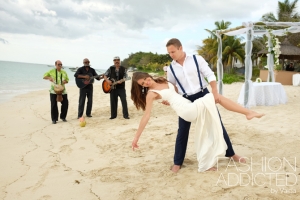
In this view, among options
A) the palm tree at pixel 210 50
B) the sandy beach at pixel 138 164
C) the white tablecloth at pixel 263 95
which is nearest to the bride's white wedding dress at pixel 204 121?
the sandy beach at pixel 138 164

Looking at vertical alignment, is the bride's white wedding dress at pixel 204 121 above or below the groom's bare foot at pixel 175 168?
above

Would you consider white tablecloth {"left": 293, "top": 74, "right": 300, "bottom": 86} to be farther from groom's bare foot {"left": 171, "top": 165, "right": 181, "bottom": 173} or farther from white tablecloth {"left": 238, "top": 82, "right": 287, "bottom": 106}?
groom's bare foot {"left": 171, "top": 165, "right": 181, "bottom": 173}

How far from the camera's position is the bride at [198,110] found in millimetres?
3127

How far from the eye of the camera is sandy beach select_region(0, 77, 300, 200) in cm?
289

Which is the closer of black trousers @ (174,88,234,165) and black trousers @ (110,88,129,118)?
black trousers @ (174,88,234,165)

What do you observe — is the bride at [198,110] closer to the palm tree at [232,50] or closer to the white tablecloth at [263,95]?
the white tablecloth at [263,95]

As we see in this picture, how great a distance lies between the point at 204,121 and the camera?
10.5ft

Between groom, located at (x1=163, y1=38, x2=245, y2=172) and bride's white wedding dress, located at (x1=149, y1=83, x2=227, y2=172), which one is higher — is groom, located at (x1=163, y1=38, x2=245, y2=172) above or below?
above

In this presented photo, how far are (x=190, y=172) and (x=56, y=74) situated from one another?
17.8ft

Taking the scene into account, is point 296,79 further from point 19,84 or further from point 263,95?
point 19,84

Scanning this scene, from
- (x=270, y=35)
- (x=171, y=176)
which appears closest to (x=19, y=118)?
(x=171, y=176)

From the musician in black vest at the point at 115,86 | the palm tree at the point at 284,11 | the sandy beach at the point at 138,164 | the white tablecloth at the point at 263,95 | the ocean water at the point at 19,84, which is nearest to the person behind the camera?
the sandy beach at the point at 138,164

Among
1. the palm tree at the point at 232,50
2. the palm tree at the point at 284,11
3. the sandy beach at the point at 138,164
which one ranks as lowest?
the sandy beach at the point at 138,164

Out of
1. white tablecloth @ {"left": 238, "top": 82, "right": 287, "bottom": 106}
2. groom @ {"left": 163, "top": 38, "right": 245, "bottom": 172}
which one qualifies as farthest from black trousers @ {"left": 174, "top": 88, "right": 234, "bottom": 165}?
white tablecloth @ {"left": 238, "top": 82, "right": 287, "bottom": 106}
